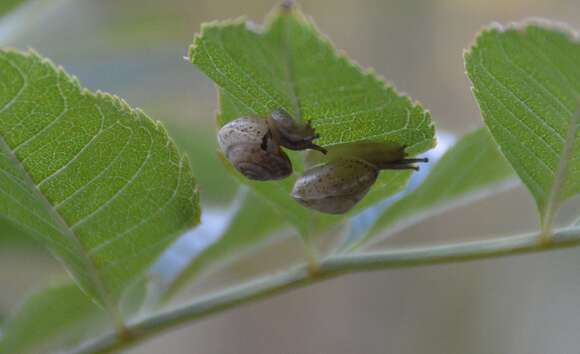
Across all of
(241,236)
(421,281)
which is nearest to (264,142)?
(241,236)

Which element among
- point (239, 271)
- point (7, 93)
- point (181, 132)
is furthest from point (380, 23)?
point (7, 93)

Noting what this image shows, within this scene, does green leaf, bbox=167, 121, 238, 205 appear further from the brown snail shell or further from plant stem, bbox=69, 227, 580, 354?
the brown snail shell

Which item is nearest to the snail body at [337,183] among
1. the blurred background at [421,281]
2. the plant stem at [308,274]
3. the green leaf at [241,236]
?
the plant stem at [308,274]

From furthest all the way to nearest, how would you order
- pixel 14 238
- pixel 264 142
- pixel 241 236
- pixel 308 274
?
pixel 14 238, pixel 241 236, pixel 308 274, pixel 264 142

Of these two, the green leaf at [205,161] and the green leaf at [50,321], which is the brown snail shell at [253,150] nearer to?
the green leaf at [50,321]

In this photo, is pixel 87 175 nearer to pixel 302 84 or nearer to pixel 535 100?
pixel 302 84
